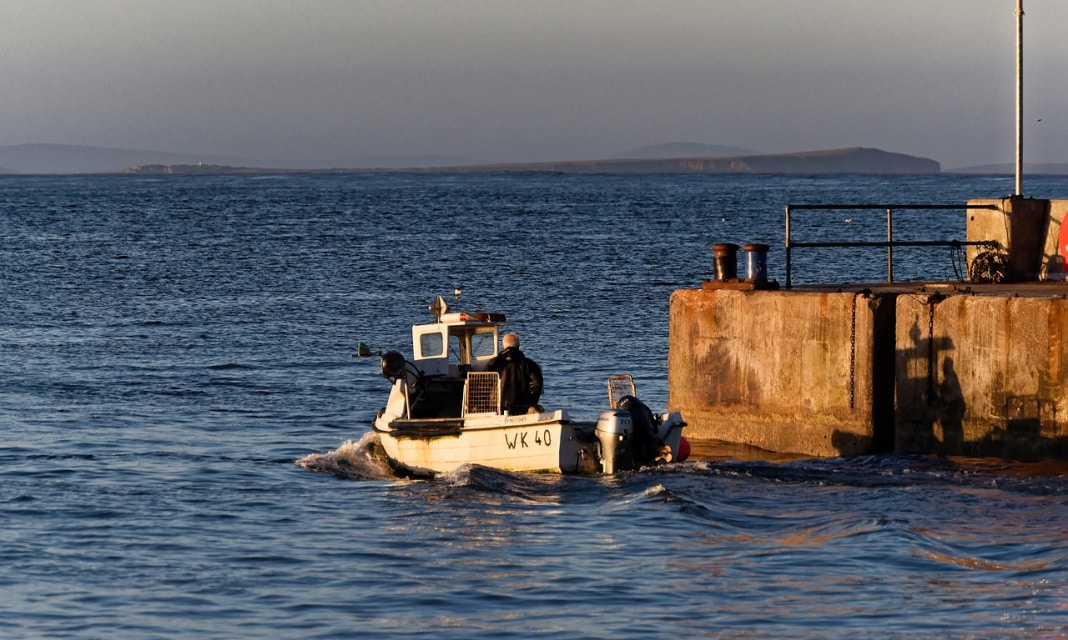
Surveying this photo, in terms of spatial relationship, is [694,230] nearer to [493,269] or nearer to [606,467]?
[493,269]

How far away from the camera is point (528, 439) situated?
17734mm

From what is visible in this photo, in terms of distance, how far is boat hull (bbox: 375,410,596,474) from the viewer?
693 inches

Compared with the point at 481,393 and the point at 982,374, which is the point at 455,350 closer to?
the point at 481,393

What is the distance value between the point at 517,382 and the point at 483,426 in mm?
647

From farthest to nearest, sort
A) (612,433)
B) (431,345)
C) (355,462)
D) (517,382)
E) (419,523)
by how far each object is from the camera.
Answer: (431,345), (355,462), (517,382), (612,433), (419,523)

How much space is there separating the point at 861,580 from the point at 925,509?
262cm

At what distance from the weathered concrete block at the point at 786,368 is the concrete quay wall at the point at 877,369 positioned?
1 cm

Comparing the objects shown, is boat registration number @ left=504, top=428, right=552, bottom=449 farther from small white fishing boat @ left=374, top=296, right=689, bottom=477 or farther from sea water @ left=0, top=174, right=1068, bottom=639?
sea water @ left=0, top=174, right=1068, bottom=639

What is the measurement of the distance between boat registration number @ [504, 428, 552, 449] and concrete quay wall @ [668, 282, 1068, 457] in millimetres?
2733

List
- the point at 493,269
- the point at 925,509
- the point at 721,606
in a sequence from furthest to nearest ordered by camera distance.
Result: the point at 493,269
the point at 925,509
the point at 721,606

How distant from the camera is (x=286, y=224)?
3524 inches

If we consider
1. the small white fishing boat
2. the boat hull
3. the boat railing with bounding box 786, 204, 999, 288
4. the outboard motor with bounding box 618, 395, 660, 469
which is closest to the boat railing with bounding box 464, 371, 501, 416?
the small white fishing boat

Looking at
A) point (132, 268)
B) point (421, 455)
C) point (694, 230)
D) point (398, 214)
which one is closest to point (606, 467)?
point (421, 455)

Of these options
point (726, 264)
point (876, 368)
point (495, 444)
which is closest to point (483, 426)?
point (495, 444)
